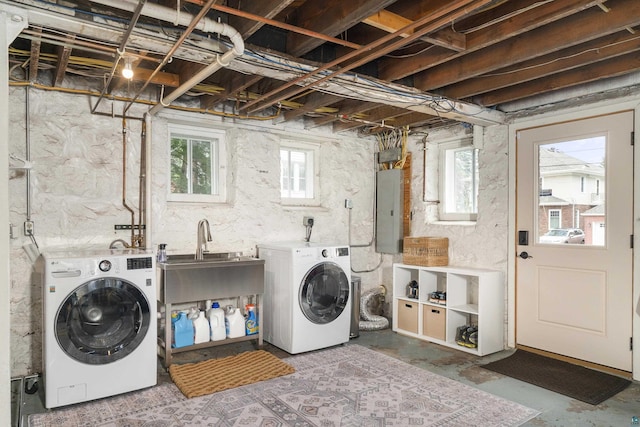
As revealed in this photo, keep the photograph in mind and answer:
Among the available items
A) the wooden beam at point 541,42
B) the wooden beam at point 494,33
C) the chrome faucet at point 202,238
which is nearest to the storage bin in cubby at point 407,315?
the chrome faucet at point 202,238

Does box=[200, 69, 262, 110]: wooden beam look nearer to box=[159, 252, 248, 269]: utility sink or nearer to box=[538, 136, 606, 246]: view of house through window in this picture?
box=[159, 252, 248, 269]: utility sink

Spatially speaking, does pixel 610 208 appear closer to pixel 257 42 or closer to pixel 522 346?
pixel 522 346

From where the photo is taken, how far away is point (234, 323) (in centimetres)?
369

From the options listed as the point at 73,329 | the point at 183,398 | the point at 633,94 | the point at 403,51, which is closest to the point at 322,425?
the point at 183,398

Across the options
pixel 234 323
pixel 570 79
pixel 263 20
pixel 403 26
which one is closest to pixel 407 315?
pixel 234 323

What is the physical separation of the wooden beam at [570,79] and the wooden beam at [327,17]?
1920 mm

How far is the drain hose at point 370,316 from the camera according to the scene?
4590mm

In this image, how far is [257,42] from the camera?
264 cm

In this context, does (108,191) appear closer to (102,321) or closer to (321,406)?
(102,321)

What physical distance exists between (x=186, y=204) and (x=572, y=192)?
3.32 m

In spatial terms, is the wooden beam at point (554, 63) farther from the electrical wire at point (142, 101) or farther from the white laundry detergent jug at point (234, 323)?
the white laundry detergent jug at point (234, 323)

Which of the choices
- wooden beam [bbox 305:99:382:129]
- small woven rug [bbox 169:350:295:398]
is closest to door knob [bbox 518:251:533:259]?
wooden beam [bbox 305:99:382:129]

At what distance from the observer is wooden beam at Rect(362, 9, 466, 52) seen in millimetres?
2249

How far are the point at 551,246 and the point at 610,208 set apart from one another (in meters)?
0.55
